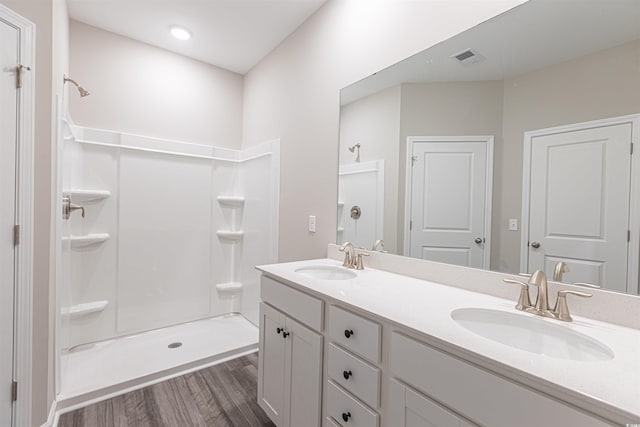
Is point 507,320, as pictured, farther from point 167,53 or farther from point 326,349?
point 167,53

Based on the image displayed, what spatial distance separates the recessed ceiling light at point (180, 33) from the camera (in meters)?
2.32

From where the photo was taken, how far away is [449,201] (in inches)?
54.1

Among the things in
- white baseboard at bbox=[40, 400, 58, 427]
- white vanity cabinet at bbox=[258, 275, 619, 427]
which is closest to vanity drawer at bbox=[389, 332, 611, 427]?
white vanity cabinet at bbox=[258, 275, 619, 427]

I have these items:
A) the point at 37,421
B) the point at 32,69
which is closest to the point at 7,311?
the point at 37,421

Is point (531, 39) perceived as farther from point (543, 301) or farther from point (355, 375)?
point (355, 375)

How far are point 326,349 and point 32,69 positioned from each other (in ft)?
6.14

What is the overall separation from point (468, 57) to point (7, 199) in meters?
2.16

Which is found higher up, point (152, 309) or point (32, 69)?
point (32, 69)

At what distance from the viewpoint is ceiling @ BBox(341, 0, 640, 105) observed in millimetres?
930

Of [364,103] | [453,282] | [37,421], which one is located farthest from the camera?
[364,103]

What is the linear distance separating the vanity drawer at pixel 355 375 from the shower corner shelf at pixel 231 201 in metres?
2.16

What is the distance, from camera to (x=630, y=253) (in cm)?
89

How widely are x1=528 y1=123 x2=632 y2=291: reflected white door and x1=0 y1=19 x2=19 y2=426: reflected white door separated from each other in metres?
2.21

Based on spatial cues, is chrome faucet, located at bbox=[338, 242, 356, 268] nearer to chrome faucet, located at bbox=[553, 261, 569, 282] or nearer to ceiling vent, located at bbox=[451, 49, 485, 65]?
chrome faucet, located at bbox=[553, 261, 569, 282]
